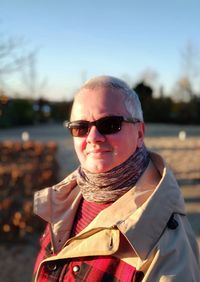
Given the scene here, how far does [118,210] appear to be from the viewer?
56.1 inches

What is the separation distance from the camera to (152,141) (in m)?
14.5

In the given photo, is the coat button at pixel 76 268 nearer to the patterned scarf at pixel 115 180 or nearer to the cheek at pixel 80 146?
the patterned scarf at pixel 115 180

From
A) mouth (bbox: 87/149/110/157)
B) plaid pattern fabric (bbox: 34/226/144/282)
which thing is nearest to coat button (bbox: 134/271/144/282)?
plaid pattern fabric (bbox: 34/226/144/282)

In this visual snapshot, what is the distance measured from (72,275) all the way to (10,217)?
4.07 meters

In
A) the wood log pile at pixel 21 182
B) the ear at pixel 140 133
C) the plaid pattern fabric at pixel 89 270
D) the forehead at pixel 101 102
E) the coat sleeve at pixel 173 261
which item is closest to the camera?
the coat sleeve at pixel 173 261

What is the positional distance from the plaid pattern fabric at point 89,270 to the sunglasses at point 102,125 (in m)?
0.46

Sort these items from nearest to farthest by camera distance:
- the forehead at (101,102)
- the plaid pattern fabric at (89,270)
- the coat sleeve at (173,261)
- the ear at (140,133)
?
the coat sleeve at (173,261) < the plaid pattern fabric at (89,270) < the forehead at (101,102) < the ear at (140,133)

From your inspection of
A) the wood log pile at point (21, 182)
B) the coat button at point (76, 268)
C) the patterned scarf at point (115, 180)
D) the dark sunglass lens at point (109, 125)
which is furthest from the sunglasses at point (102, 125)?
the wood log pile at point (21, 182)

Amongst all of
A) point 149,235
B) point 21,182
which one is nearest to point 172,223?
point 149,235

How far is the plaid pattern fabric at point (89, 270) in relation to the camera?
4.38 ft

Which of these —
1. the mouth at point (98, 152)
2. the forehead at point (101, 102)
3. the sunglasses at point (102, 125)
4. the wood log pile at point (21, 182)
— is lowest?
the wood log pile at point (21, 182)

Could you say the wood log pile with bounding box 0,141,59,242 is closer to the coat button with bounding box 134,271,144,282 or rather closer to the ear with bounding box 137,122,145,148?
the ear with bounding box 137,122,145,148

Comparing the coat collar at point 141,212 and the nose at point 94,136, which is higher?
the nose at point 94,136

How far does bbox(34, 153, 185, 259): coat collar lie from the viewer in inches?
51.4
